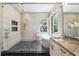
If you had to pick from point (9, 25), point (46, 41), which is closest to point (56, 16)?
point (46, 41)

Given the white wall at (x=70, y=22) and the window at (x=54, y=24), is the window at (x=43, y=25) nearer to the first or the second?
the window at (x=54, y=24)

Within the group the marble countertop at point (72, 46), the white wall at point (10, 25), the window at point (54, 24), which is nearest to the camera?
the marble countertop at point (72, 46)

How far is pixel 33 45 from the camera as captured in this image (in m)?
3.94

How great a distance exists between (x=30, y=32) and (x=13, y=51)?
0.87 m

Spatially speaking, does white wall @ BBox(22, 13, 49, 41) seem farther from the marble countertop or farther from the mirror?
the marble countertop

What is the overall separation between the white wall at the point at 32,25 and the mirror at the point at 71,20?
2.41 ft

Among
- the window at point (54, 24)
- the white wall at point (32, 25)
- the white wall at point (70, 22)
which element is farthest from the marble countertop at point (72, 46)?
the white wall at point (32, 25)

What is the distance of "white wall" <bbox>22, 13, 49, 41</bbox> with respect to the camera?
382cm

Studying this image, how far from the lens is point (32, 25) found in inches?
159

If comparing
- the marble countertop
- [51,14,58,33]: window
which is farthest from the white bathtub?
the marble countertop

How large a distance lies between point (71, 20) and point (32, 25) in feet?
4.54

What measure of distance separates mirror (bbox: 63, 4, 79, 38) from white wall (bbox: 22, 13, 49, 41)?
0.73m

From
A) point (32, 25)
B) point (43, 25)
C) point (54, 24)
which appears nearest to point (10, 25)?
point (32, 25)

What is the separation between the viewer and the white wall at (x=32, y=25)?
382cm
